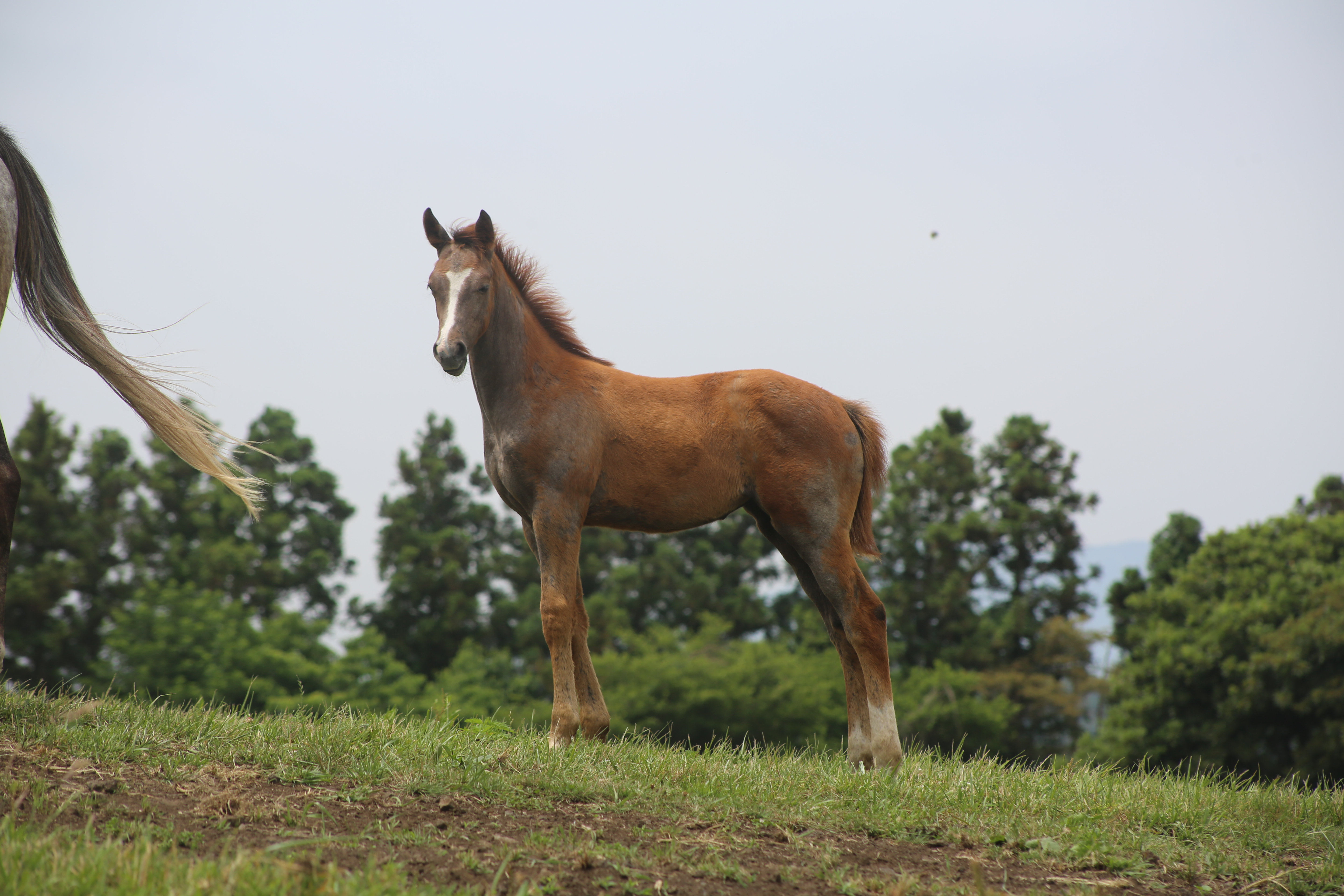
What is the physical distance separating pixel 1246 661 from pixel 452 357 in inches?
1006

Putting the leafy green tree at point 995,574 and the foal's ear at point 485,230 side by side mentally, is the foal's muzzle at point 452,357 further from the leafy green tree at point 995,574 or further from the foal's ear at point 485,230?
the leafy green tree at point 995,574

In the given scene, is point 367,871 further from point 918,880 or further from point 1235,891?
point 1235,891

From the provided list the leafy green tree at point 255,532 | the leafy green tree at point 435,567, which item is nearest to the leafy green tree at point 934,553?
the leafy green tree at point 435,567

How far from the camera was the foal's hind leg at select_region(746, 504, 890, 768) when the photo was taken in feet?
20.6

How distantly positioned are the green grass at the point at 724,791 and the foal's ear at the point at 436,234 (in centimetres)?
293

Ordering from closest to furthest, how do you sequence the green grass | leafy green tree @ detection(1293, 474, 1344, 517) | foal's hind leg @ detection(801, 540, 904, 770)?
the green grass < foal's hind leg @ detection(801, 540, 904, 770) < leafy green tree @ detection(1293, 474, 1344, 517)

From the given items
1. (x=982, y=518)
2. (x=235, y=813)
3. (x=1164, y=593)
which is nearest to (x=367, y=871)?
(x=235, y=813)

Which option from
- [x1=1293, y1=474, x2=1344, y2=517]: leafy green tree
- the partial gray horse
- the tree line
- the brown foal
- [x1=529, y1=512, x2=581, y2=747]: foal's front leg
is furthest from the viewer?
[x1=1293, y1=474, x2=1344, y2=517]: leafy green tree

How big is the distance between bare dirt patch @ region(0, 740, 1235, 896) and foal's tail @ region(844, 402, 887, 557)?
2607 mm

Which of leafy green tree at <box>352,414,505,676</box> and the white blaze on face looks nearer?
the white blaze on face

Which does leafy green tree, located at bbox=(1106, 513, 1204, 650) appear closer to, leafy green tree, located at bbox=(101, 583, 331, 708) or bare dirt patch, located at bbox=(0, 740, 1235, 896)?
leafy green tree, located at bbox=(101, 583, 331, 708)

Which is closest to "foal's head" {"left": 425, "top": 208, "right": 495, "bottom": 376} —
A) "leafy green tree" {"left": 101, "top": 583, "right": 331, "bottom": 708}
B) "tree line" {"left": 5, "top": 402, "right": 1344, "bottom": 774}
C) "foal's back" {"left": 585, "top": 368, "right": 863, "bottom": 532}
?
"foal's back" {"left": 585, "top": 368, "right": 863, "bottom": 532}

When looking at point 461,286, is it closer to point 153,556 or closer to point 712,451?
point 712,451

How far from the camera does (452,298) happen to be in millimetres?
5820
